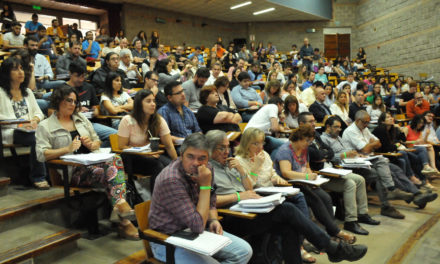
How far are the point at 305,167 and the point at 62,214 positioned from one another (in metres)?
2.01

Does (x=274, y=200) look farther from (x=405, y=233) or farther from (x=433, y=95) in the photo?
(x=433, y=95)

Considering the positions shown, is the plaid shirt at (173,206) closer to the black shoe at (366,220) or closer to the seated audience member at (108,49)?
the black shoe at (366,220)

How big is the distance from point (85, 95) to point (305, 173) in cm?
247

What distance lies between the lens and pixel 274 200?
1.99 metres

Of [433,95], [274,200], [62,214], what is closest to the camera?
[274,200]

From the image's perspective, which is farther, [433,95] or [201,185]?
[433,95]

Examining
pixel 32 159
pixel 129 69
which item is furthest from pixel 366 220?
pixel 129 69

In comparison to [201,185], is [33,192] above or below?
below

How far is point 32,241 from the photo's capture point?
1.99 meters

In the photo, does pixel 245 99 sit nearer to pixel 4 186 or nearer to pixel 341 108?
pixel 341 108

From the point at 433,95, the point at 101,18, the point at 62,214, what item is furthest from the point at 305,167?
the point at 101,18

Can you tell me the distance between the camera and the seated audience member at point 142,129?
2.67 meters

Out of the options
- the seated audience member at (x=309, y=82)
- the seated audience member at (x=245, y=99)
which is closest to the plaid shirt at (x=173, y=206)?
the seated audience member at (x=245, y=99)

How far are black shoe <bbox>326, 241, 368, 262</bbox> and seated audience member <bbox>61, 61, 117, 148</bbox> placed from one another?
2106mm
